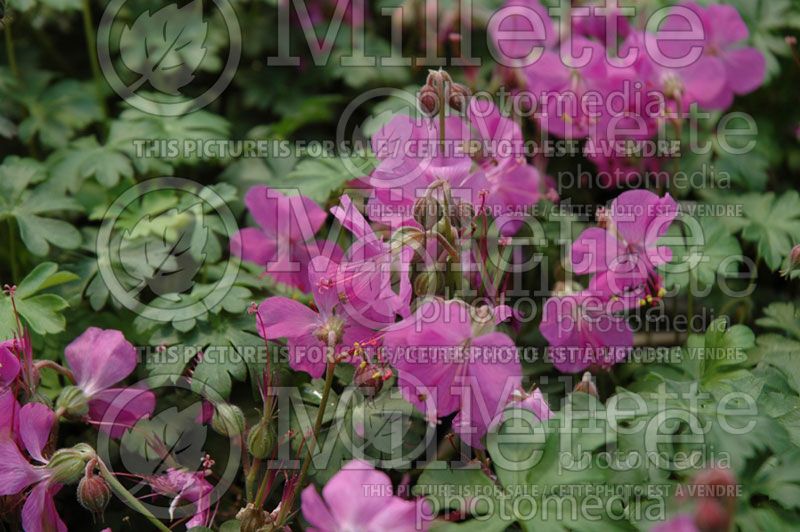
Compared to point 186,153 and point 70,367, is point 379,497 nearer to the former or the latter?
point 70,367

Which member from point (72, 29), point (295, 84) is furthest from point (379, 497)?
point (72, 29)

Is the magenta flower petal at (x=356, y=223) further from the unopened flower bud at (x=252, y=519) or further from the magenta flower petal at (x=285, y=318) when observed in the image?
the unopened flower bud at (x=252, y=519)

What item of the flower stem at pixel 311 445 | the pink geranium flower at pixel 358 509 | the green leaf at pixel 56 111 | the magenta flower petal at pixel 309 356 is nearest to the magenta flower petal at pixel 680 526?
the pink geranium flower at pixel 358 509

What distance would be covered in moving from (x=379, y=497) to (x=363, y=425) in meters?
0.32

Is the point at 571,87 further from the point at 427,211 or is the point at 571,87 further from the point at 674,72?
the point at 427,211

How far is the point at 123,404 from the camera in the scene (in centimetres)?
130

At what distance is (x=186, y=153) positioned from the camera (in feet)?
5.60

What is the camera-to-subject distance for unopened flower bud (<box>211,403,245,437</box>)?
3.89 ft

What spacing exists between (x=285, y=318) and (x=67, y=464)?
34cm

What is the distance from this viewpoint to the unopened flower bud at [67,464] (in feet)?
3.64

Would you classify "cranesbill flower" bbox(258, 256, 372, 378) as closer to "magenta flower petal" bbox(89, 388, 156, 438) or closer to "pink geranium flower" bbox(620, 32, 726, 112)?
"magenta flower petal" bbox(89, 388, 156, 438)

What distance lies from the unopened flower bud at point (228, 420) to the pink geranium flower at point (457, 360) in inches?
9.1

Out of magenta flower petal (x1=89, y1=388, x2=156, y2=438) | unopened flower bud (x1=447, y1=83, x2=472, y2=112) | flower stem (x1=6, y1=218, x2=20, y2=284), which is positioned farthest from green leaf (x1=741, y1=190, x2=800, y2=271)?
flower stem (x1=6, y1=218, x2=20, y2=284)

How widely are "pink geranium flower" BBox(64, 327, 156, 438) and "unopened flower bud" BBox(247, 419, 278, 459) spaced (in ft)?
0.80
